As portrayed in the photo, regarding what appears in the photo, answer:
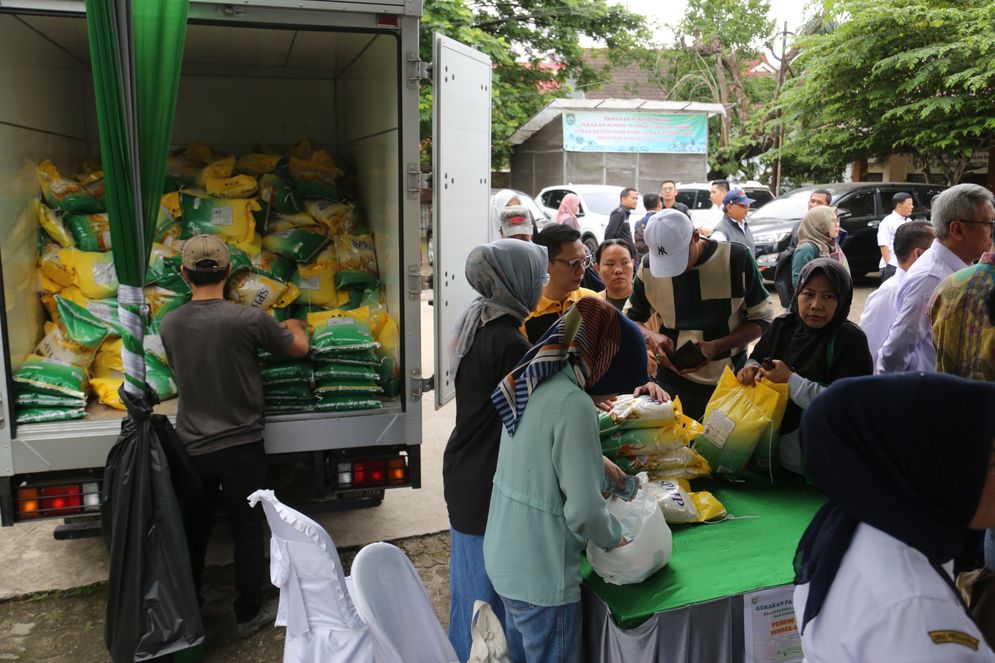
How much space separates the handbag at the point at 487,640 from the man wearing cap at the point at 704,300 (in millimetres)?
1871

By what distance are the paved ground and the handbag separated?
1.60 meters

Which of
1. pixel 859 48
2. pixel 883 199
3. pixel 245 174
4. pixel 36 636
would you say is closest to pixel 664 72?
pixel 859 48

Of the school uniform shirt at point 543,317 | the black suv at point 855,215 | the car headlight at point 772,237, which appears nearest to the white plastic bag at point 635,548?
the school uniform shirt at point 543,317

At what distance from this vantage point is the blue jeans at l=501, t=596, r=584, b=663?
219 centimetres

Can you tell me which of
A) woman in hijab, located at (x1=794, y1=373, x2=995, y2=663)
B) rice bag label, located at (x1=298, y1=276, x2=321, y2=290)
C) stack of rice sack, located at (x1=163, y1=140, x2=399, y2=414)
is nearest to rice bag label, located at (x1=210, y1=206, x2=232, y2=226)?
stack of rice sack, located at (x1=163, y1=140, x2=399, y2=414)

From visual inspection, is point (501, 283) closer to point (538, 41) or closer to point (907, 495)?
point (907, 495)

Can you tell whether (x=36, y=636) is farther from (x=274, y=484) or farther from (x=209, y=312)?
(x=209, y=312)

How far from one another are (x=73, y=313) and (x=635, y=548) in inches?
116

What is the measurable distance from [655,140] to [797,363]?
762 inches

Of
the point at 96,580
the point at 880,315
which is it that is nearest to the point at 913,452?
the point at 880,315

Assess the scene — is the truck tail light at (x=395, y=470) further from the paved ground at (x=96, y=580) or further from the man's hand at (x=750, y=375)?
the man's hand at (x=750, y=375)

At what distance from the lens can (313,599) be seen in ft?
6.58

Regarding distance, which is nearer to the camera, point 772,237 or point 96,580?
point 96,580

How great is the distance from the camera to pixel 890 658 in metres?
1.27
